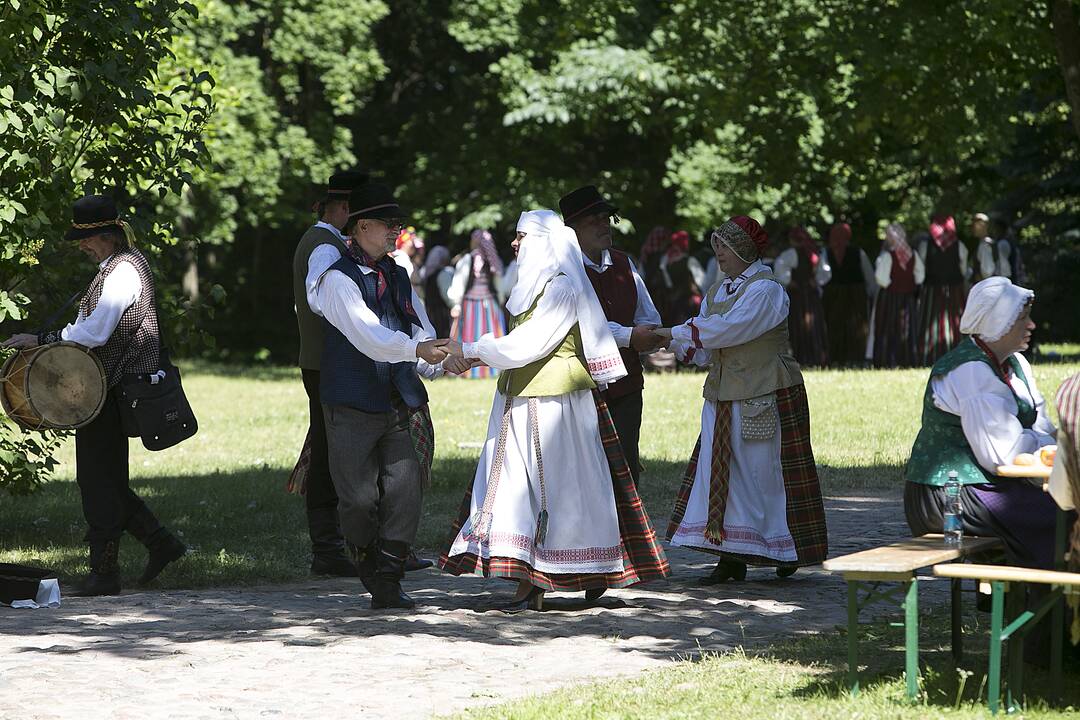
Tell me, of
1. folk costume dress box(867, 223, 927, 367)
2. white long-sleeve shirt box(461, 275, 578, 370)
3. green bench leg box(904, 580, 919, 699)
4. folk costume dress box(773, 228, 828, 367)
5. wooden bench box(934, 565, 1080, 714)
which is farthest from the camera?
folk costume dress box(773, 228, 828, 367)

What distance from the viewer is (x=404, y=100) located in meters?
36.3

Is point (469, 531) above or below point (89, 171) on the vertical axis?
below

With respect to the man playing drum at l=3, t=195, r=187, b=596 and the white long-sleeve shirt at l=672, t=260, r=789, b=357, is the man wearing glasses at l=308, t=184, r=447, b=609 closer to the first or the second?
the man playing drum at l=3, t=195, r=187, b=596

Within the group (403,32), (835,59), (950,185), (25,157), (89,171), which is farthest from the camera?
(403,32)

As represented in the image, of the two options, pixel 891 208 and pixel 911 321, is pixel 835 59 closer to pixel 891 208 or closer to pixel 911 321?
pixel 911 321

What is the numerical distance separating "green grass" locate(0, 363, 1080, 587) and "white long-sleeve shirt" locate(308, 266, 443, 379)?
204 centimetres

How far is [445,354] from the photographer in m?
7.46

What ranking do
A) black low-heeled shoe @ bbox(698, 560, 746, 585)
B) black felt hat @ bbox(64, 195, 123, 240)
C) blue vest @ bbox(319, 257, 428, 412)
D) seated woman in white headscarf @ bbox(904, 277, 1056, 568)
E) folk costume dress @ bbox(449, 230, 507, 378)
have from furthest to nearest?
folk costume dress @ bbox(449, 230, 507, 378), black low-heeled shoe @ bbox(698, 560, 746, 585), black felt hat @ bbox(64, 195, 123, 240), blue vest @ bbox(319, 257, 428, 412), seated woman in white headscarf @ bbox(904, 277, 1056, 568)

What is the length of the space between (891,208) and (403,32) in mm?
11466

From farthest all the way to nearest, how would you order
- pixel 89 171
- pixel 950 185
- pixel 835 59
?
1. pixel 950 185
2. pixel 835 59
3. pixel 89 171

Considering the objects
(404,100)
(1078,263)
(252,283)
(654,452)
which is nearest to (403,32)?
(404,100)

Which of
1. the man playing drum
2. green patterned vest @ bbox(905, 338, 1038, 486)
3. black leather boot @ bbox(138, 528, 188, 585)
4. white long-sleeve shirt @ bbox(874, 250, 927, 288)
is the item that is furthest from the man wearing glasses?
white long-sleeve shirt @ bbox(874, 250, 927, 288)

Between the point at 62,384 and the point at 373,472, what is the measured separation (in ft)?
5.44

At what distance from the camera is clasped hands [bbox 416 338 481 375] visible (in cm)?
736
